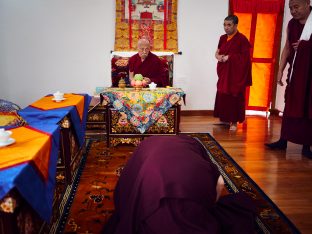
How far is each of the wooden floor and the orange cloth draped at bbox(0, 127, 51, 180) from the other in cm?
148

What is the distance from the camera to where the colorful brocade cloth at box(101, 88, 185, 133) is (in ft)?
9.32

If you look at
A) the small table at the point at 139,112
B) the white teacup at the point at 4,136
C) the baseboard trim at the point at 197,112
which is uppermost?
the white teacup at the point at 4,136

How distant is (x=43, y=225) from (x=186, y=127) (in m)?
2.78

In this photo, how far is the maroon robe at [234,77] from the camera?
3643 mm

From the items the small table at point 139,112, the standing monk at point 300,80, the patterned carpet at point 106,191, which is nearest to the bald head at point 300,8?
the standing monk at point 300,80

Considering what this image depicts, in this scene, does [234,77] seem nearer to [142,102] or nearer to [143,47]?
[143,47]

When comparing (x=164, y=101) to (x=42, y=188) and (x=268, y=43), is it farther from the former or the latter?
(x=268, y=43)

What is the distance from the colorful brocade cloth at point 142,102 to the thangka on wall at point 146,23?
1.70 meters

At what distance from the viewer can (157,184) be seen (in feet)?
3.12

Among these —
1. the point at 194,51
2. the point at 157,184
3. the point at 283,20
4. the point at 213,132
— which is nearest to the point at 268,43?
the point at 283,20

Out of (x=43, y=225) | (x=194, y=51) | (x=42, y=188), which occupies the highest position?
(x=194, y=51)

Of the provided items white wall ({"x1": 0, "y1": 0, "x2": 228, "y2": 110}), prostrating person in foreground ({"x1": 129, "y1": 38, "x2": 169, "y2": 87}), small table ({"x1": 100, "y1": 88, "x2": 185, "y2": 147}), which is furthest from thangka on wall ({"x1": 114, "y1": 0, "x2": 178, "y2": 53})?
small table ({"x1": 100, "y1": 88, "x2": 185, "y2": 147})

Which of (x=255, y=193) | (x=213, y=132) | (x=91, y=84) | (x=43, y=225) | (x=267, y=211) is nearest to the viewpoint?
(x=43, y=225)

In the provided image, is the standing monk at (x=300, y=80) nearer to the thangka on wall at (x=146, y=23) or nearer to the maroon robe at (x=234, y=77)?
the maroon robe at (x=234, y=77)
